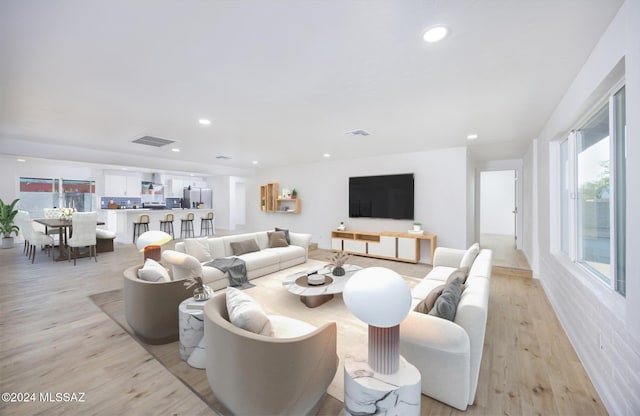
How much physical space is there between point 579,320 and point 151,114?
17.0ft

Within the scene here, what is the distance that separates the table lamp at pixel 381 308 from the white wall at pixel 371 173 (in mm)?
4619

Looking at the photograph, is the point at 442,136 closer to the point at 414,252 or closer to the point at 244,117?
the point at 414,252

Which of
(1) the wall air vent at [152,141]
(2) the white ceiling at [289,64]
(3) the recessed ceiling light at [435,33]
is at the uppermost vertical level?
(1) the wall air vent at [152,141]

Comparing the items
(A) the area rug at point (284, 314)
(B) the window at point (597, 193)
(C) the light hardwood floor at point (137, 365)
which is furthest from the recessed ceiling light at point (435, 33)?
(C) the light hardwood floor at point (137, 365)

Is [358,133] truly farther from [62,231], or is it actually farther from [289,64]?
[62,231]

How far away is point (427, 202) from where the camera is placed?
572 cm

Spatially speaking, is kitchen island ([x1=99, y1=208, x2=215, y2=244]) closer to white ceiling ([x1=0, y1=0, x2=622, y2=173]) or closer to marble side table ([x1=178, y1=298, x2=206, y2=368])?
white ceiling ([x1=0, y1=0, x2=622, y2=173])

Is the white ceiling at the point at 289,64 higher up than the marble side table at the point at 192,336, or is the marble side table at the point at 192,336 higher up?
the white ceiling at the point at 289,64

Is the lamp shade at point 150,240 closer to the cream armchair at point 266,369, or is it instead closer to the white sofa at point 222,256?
the white sofa at point 222,256

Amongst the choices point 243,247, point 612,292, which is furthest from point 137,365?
point 612,292

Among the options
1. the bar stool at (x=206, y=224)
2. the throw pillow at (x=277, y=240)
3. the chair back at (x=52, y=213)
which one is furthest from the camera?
the bar stool at (x=206, y=224)

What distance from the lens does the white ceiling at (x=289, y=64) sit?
1572 mm

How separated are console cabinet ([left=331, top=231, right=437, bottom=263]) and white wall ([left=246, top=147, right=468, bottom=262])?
0.98ft

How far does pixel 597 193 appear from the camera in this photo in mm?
2324
